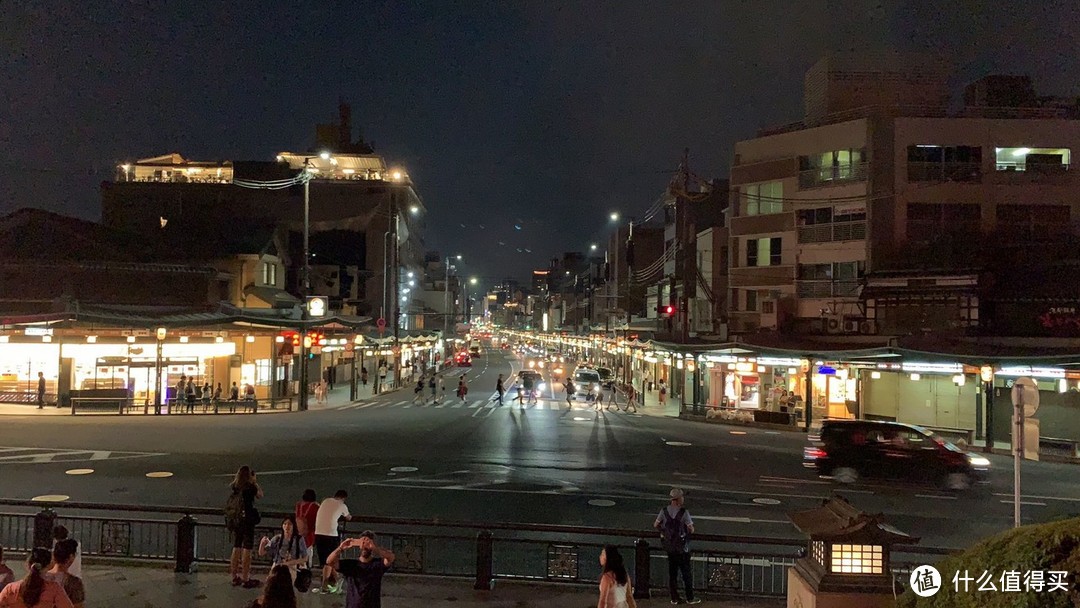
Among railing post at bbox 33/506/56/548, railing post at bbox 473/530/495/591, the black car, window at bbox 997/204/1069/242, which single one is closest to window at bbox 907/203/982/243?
window at bbox 997/204/1069/242

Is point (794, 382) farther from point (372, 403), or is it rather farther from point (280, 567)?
point (280, 567)

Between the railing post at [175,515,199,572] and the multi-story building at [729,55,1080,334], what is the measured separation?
3363 cm

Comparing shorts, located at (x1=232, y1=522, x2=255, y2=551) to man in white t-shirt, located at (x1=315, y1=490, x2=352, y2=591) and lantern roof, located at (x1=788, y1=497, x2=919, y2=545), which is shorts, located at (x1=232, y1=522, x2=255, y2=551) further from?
lantern roof, located at (x1=788, y1=497, x2=919, y2=545)

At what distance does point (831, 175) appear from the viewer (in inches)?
1487

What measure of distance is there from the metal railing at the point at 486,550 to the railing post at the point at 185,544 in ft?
0.05

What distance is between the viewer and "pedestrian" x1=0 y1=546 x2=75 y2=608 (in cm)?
614

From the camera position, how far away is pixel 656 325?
59969mm

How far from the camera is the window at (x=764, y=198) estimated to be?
40312 millimetres

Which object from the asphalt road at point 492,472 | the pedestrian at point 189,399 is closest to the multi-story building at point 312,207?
the pedestrian at point 189,399

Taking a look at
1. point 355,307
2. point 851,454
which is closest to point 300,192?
point 355,307

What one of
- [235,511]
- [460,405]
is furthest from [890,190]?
[235,511]

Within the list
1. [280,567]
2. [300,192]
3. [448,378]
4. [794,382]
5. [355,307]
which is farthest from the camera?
[300,192]

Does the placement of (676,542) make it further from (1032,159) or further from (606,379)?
(606,379)

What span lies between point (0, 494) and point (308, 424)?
49.1 ft
